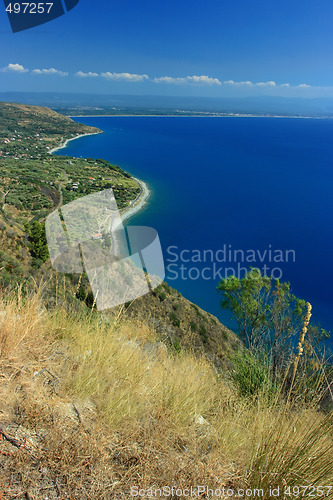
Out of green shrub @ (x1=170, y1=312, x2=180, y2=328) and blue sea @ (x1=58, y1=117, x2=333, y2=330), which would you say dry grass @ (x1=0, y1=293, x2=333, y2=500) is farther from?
blue sea @ (x1=58, y1=117, x2=333, y2=330)

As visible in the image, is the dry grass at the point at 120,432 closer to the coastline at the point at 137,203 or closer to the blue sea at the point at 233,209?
the blue sea at the point at 233,209

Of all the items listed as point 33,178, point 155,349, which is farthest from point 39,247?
point 33,178

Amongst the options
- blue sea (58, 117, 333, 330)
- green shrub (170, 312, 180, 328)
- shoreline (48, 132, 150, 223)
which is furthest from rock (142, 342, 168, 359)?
shoreline (48, 132, 150, 223)

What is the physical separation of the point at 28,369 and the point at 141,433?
0.67m

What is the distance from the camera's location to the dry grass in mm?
1060

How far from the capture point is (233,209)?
51.0 meters

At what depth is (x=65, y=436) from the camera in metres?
1.20

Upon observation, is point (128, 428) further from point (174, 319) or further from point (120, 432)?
point (174, 319)

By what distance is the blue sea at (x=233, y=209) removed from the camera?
31125 millimetres

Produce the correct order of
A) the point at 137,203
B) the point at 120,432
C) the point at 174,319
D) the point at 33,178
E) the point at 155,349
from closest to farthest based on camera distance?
the point at 120,432 < the point at 155,349 < the point at 174,319 < the point at 33,178 < the point at 137,203
